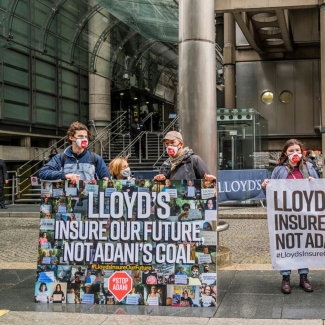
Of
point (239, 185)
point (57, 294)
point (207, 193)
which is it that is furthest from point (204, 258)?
point (239, 185)

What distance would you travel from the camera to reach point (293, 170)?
6.01 meters

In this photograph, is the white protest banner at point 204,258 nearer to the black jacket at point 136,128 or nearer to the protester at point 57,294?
the protester at point 57,294

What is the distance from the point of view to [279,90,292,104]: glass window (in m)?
29.0

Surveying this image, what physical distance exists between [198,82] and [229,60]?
2218cm

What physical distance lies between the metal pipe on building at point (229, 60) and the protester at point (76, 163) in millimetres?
23429

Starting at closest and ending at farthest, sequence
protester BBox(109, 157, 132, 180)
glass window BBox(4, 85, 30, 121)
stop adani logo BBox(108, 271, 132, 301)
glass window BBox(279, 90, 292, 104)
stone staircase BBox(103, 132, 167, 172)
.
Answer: stop adani logo BBox(108, 271, 132, 301) → protester BBox(109, 157, 132, 180) → glass window BBox(4, 85, 30, 121) → stone staircase BBox(103, 132, 167, 172) → glass window BBox(279, 90, 292, 104)

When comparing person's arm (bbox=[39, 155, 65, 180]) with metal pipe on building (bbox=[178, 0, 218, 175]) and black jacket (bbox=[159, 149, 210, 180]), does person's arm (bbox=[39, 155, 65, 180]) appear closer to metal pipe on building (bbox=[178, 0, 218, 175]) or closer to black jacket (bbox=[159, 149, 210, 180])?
black jacket (bbox=[159, 149, 210, 180])

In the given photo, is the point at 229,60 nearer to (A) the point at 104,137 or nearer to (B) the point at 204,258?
(A) the point at 104,137

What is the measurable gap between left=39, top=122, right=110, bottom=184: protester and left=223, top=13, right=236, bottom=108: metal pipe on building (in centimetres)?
2343

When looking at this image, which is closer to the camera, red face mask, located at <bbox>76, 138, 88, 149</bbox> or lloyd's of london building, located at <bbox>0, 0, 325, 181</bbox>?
red face mask, located at <bbox>76, 138, 88, 149</bbox>

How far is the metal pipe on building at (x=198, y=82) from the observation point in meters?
7.44

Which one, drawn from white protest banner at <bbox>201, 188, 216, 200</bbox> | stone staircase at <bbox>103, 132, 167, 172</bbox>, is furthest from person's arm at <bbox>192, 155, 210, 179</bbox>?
stone staircase at <bbox>103, 132, 167, 172</bbox>

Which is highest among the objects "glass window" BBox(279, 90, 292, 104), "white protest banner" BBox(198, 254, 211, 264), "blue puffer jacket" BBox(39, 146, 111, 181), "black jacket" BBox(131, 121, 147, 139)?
"glass window" BBox(279, 90, 292, 104)

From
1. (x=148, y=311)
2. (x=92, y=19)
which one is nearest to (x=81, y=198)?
(x=148, y=311)
